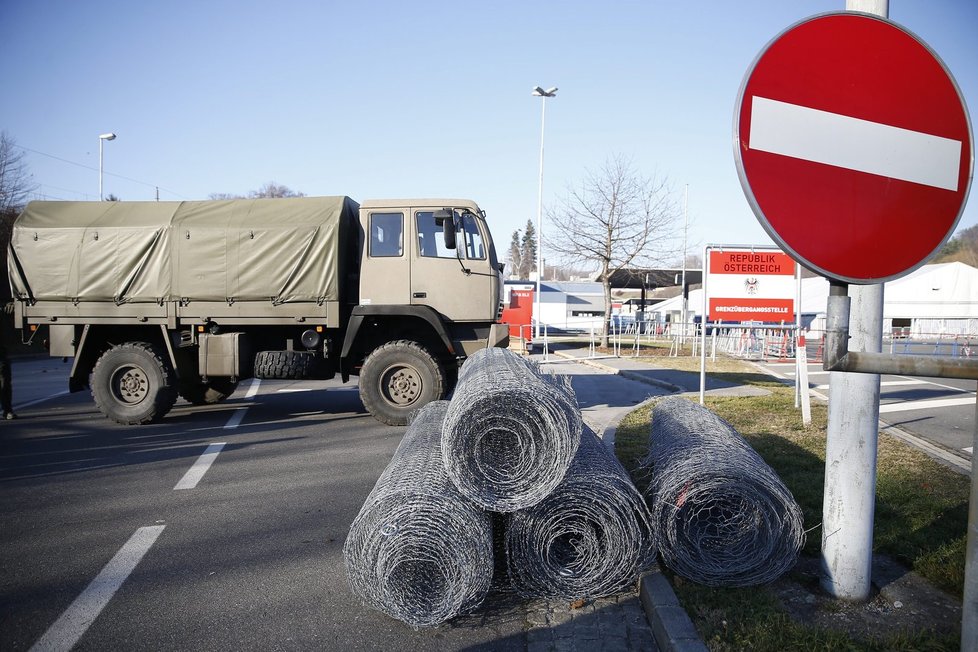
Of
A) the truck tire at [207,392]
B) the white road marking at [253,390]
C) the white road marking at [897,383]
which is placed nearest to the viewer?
the truck tire at [207,392]

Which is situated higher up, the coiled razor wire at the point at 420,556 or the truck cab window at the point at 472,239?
the truck cab window at the point at 472,239

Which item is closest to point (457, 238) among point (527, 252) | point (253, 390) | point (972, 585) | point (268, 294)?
point (268, 294)


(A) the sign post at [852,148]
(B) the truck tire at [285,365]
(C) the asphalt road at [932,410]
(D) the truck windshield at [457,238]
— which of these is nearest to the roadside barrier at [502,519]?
(A) the sign post at [852,148]

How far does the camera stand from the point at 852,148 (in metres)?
2.37

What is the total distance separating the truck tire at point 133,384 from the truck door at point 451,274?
394 cm

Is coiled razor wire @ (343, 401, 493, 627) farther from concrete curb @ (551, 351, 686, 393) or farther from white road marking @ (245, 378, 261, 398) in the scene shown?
white road marking @ (245, 378, 261, 398)

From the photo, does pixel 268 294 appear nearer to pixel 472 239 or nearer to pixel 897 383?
pixel 472 239

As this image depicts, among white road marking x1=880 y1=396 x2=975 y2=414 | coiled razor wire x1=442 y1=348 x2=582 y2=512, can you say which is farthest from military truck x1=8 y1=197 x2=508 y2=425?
white road marking x1=880 y1=396 x2=975 y2=414

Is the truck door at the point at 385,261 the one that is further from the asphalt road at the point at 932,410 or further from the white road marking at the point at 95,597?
the asphalt road at the point at 932,410

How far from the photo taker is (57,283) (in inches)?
380

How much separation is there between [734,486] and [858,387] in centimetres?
87

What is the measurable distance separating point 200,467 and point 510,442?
4763 millimetres

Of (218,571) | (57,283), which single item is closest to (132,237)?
(57,283)

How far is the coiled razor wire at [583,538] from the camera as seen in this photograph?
3.61m
